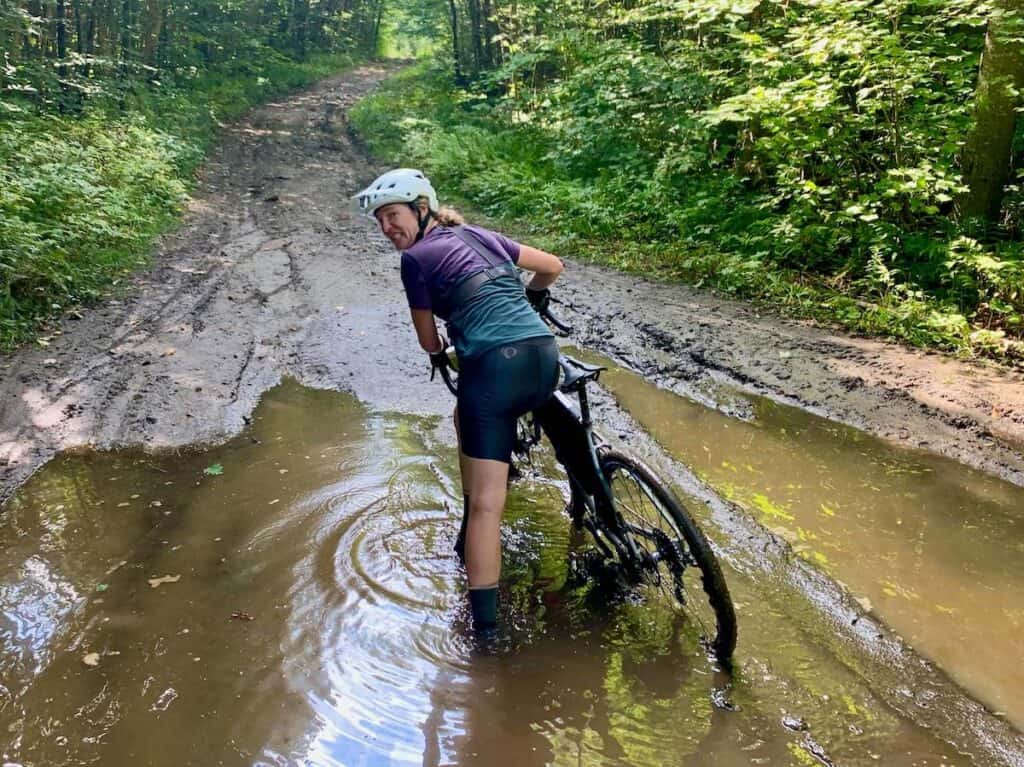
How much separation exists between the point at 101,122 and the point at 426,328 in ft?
52.2

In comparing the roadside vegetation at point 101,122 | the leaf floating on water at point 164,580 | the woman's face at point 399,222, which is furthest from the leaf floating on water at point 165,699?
the roadside vegetation at point 101,122

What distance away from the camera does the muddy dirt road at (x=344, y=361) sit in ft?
19.4

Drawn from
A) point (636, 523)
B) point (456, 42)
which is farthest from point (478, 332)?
point (456, 42)

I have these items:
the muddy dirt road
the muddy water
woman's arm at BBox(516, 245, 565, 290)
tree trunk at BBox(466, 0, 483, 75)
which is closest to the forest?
the muddy dirt road

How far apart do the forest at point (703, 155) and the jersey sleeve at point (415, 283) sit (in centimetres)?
579

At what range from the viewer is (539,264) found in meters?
3.79

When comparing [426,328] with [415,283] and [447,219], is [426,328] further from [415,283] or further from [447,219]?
[447,219]

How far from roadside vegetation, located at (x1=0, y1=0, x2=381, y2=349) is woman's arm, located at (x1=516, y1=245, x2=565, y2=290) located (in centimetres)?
624

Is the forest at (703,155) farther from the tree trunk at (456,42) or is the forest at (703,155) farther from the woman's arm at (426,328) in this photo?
the woman's arm at (426,328)

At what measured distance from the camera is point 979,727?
302 cm

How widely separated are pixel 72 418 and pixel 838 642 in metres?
5.93

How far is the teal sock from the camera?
3.54 meters

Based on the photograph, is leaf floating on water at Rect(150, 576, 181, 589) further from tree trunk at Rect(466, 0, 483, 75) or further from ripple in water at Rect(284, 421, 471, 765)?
tree trunk at Rect(466, 0, 483, 75)

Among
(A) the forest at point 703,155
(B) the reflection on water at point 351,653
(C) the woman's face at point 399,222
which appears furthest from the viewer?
(A) the forest at point 703,155
